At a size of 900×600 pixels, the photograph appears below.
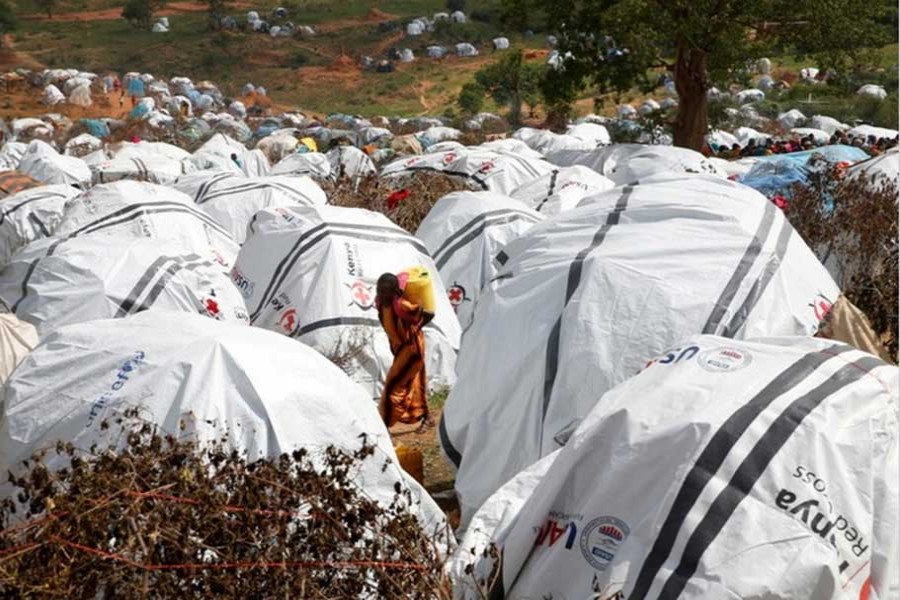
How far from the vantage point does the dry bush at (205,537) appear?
3.15m

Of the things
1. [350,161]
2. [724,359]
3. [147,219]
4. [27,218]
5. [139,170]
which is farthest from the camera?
[350,161]

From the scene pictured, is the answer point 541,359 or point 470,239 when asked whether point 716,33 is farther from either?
point 541,359

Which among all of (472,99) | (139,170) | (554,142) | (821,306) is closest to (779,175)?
(821,306)

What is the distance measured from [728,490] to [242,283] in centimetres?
627

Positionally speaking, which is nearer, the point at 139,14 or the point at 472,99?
the point at 472,99

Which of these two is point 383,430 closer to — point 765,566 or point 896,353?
point 765,566

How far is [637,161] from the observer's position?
45.0ft

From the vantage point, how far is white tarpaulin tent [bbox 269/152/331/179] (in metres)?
17.5

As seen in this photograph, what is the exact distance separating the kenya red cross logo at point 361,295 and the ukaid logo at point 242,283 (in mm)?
813

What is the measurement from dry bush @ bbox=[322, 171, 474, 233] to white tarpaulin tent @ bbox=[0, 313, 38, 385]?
6033 mm

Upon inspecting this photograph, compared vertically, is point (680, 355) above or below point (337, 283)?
above

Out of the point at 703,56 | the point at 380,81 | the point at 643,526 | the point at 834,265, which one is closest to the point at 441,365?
the point at 834,265

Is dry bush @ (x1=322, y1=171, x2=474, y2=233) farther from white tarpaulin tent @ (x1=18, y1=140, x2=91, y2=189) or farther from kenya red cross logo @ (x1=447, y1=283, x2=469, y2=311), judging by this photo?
white tarpaulin tent @ (x1=18, y1=140, x2=91, y2=189)

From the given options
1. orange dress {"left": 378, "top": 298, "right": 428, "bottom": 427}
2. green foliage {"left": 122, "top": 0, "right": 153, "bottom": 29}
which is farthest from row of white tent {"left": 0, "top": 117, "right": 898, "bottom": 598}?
green foliage {"left": 122, "top": 0, "right": 153, "bottom": 29}
